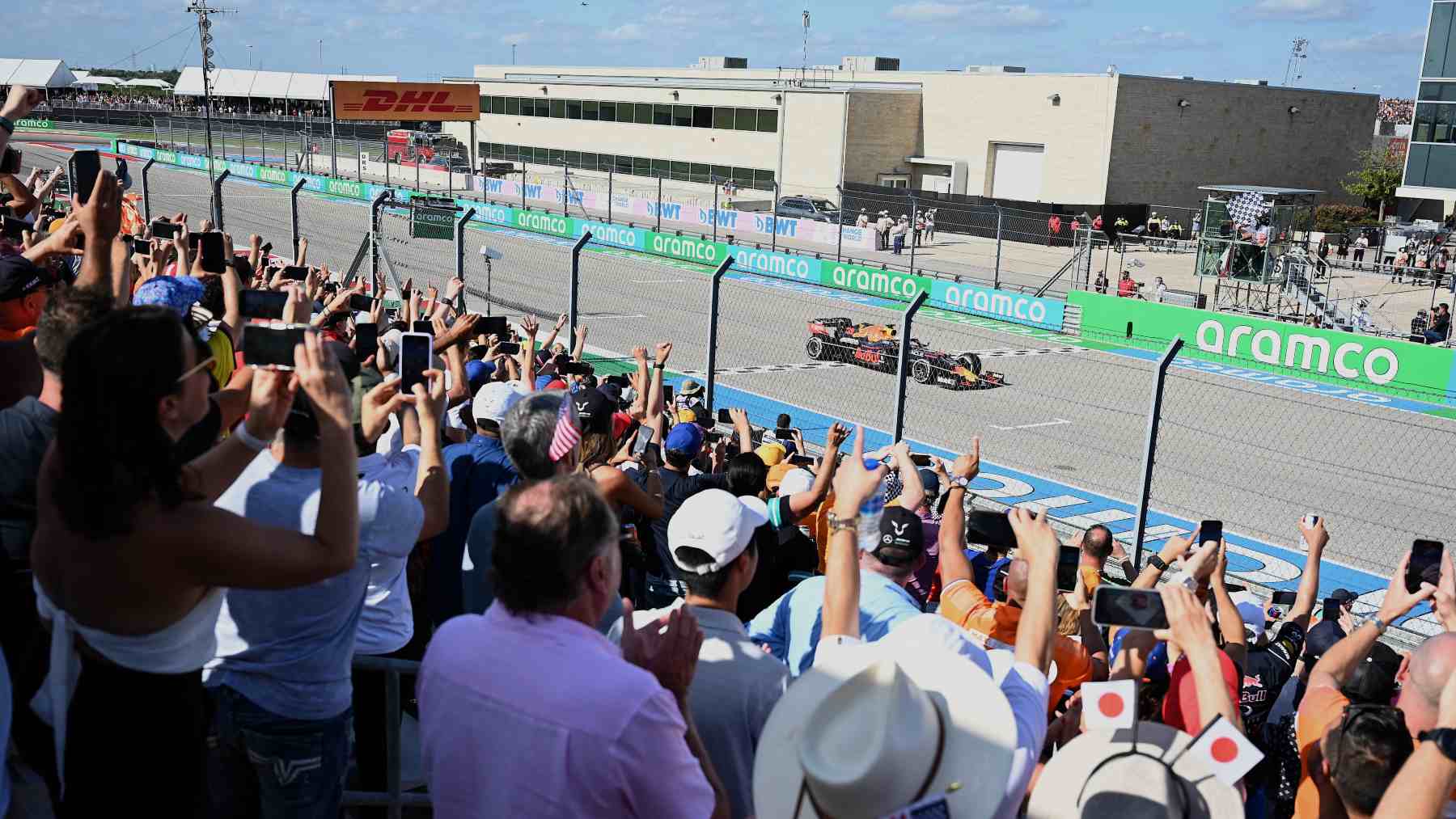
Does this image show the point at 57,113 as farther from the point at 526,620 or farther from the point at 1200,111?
the point at 526,620

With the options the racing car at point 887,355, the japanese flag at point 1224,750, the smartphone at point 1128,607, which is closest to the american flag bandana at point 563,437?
the smartphone at point 1128,607

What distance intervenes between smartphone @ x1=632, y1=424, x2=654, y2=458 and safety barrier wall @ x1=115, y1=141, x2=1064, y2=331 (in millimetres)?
5181

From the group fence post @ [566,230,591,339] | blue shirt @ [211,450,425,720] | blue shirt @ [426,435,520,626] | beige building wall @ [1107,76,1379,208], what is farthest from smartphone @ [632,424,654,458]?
beige building wall @ [1107,76,1379,208]

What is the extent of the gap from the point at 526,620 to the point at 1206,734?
4.81 ft

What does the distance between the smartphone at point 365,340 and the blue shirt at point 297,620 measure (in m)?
1.57

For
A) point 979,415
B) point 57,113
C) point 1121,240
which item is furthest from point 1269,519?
point 57,113

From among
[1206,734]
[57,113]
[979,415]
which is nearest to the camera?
[1206,734]

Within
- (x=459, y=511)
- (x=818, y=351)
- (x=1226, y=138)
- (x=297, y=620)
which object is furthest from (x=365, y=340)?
(x=1226, y=138)

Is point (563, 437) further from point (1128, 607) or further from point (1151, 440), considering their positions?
point (1151, 440)

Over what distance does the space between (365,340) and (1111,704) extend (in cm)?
339

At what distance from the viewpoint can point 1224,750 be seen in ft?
8.39

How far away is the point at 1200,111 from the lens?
54.4m

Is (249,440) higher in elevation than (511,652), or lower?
higher

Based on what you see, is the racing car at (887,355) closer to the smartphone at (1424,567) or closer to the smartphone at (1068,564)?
the smartphone at (1068,564)
